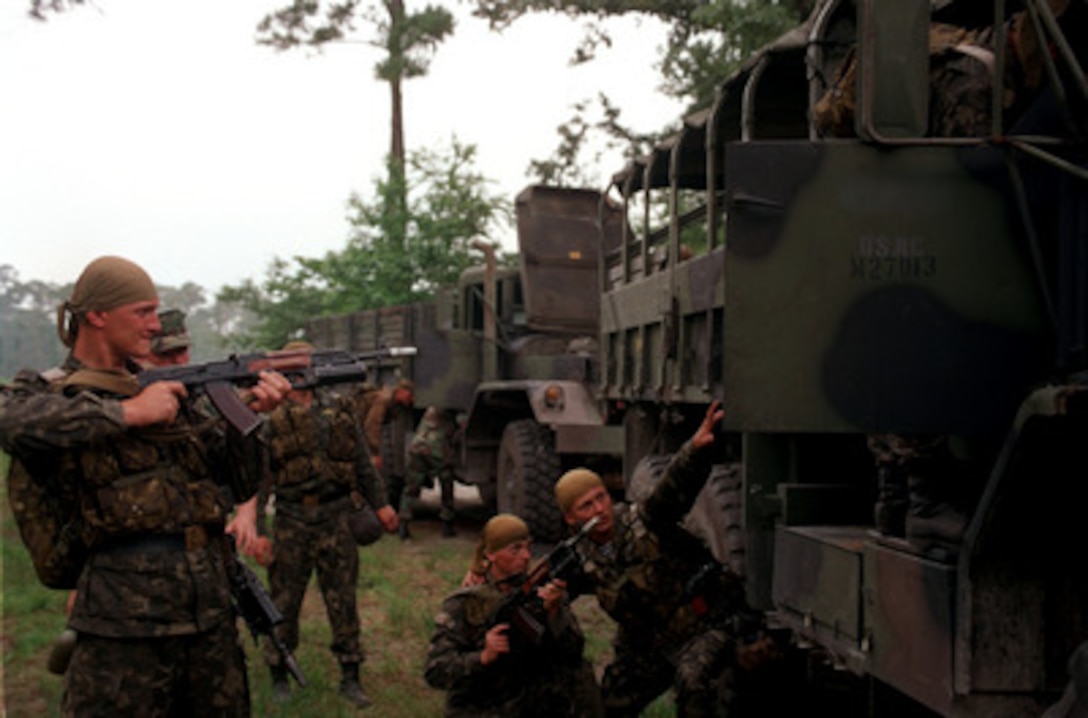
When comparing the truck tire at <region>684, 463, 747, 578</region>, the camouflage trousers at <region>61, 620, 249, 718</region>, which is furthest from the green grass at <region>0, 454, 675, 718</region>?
the camouflage trousers at <region>61, 620, 249, 718</region>

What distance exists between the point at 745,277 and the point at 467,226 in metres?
17.7

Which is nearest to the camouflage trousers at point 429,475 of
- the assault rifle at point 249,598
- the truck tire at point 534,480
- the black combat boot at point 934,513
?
the truck tire at point 534,480

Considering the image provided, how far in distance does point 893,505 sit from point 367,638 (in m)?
4.48

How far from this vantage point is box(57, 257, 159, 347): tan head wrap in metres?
3.33

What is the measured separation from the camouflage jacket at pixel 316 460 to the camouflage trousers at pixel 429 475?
4.99 meters

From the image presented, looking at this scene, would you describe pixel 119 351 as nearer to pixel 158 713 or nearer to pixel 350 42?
pixel 158 713

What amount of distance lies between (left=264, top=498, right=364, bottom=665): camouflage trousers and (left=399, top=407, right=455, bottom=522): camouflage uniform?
501 cm

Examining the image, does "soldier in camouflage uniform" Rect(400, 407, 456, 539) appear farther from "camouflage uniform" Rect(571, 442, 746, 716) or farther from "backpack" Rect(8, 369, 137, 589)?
"backpack" Rect(8, 369, 137, 589)

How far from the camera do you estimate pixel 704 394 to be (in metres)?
4.85

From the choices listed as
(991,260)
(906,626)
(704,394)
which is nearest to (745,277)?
(991,260)

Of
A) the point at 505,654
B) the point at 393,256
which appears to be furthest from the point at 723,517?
the point at 393,256

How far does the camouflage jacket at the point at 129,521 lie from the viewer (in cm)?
324

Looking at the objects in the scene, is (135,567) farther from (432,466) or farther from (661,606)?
(432,466)

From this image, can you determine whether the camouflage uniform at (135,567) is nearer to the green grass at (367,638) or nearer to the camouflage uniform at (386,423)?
the green grass at (367,638)
